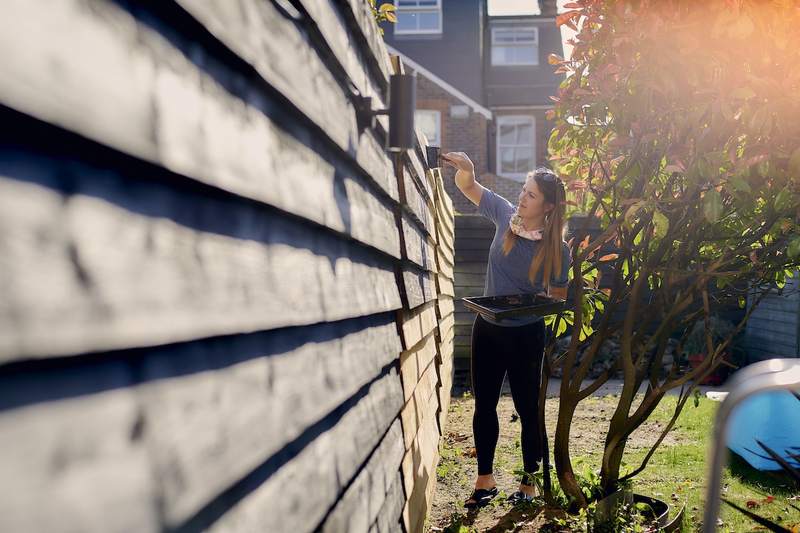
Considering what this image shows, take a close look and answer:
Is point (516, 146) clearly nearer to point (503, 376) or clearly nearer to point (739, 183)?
point (503, 376)

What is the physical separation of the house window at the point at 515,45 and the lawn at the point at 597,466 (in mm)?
15271

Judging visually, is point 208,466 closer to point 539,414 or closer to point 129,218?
point 129,218

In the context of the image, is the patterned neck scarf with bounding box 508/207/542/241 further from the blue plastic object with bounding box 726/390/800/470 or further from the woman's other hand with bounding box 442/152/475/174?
the blue plastic object with bounding box 726/390/800/470

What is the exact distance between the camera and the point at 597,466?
523 centimetres

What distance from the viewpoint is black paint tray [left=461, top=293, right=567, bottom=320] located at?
3648mm

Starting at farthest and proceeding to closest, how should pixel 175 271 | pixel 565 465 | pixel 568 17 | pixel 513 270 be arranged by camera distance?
pixel 513 270 < pixel 565 465 < pixel 568 17 < pixel 175 271

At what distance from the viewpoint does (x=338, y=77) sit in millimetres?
1821

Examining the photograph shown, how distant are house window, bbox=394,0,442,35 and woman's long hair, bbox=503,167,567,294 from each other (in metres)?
17.5

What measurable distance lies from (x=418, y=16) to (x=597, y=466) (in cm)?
1764


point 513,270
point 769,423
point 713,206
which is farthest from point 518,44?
point 769,423

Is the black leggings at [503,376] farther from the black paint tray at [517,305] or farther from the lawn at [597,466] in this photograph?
the black paint tray at [517,305]

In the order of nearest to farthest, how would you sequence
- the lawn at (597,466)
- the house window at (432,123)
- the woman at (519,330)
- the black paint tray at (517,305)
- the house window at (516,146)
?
the black paint tray at (517,305) → the lawn at (597,466) → the woman at (519,330) → the house window at (432,123) → the house window at (516,146)

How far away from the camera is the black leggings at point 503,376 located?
4304 mm

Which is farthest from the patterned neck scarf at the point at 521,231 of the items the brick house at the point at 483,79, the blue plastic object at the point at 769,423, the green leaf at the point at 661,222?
the brick house at the point at 483,79
